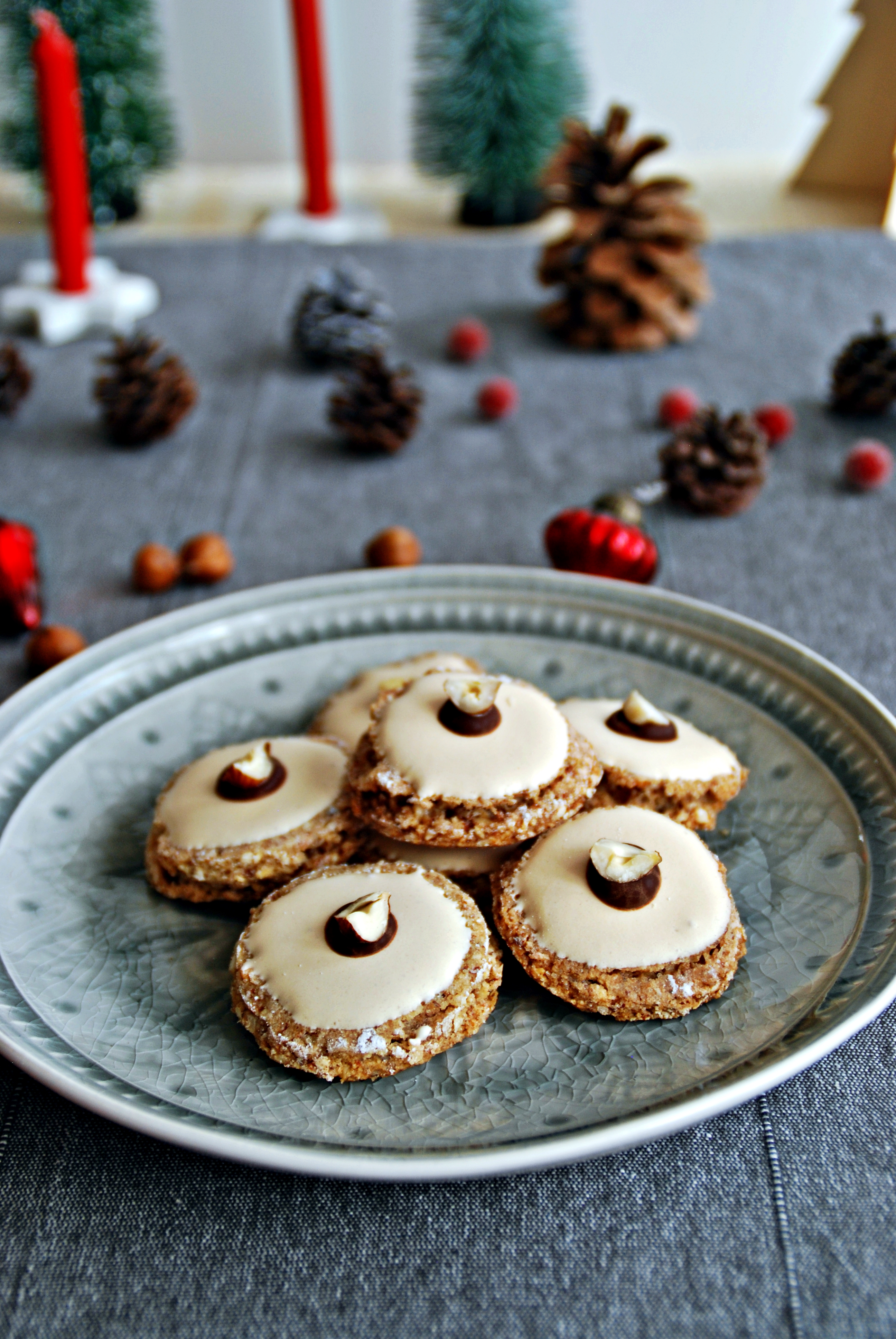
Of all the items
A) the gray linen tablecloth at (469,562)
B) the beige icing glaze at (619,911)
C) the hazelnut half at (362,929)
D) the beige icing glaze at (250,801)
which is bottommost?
the gray linen tablecloth at (469,562)

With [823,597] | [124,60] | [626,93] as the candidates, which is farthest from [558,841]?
[626,93]

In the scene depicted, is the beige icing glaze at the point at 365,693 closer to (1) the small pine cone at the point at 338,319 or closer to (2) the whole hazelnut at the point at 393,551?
(2) the whole hazelnut at the point at 393,551

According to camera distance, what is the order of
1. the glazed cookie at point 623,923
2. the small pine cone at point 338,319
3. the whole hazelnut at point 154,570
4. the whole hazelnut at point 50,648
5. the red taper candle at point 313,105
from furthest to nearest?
1. the red taper candle at point 313,105
2. the small pine cone at point 338,319
3. the whole hazelnut at point 154,570
4. the whole hazelnut at point 50,648
5. the glazed cookie at point 623,923

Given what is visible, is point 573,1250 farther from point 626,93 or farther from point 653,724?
point 626,93

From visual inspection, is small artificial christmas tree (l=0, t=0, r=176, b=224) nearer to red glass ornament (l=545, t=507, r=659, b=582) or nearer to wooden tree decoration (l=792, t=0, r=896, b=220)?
wooden tree decoration (l=792, t=0, r=896, b=220)

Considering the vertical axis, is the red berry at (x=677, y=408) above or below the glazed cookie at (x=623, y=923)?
below

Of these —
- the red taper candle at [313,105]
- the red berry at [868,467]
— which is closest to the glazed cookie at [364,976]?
the red berry at [868,467]
